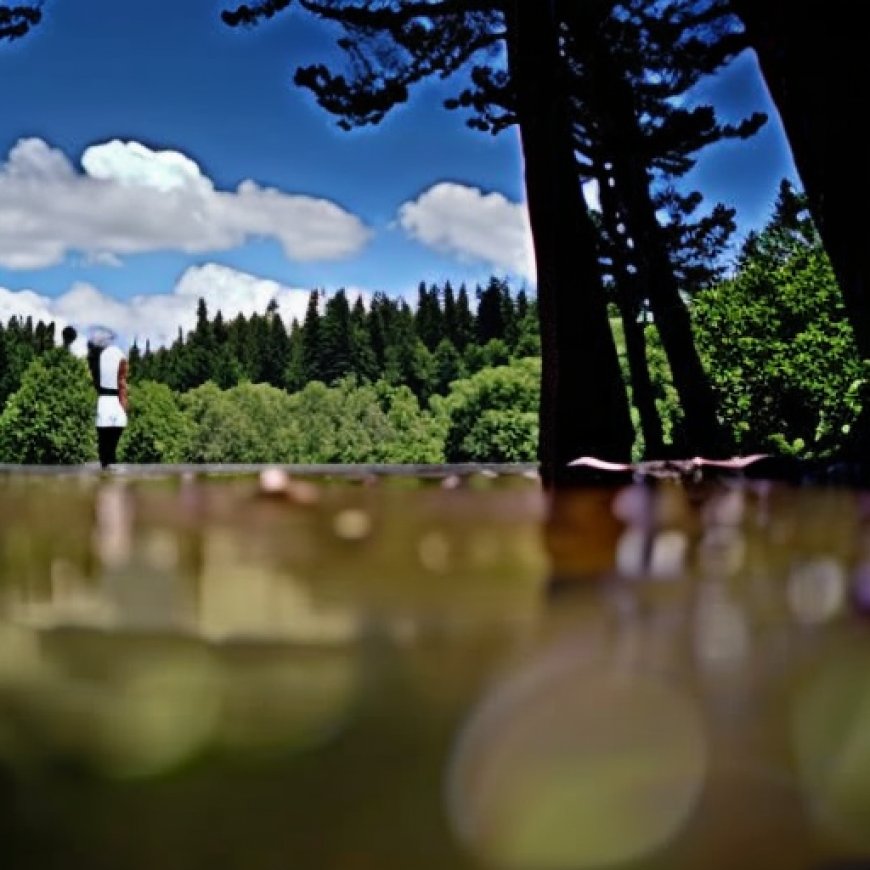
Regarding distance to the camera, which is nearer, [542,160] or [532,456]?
[542,160]

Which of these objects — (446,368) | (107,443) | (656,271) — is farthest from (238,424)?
(107,443)

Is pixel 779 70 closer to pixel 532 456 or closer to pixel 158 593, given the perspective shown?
pixel 158 593

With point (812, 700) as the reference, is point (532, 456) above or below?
above

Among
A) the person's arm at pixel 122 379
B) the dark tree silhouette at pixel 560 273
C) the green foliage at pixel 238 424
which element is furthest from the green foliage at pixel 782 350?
the green foliage at pixel 238 424

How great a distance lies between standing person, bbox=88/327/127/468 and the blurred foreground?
4.85m

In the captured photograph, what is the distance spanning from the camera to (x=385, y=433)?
45500 millimetres

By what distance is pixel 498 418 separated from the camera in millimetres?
31875

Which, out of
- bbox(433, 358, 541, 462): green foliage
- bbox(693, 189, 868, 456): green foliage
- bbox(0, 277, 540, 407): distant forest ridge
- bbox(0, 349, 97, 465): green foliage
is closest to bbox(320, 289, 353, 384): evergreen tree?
bbox(0, 277, 540, 407): distant forest ridge

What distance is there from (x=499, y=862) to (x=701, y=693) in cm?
4

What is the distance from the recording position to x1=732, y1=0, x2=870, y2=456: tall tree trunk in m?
1.47

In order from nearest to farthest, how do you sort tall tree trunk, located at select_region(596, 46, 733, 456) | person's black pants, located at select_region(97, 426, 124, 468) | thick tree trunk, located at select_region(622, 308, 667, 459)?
person's black pants, located at select_region(97, 426, 124, 468)
tall tree trunk, located at select_region(596, 46, 733, 456)
thick tree trunk, located at select_region(622, 308, 667, 459)

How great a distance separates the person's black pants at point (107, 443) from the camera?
15.2 feet

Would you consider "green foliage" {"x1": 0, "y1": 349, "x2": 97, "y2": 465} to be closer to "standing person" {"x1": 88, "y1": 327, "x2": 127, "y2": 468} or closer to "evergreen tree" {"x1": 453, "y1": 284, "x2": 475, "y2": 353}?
"evergreen tree" {"x1": 453, "y1": 284, "x2": 475, "y2": 353}

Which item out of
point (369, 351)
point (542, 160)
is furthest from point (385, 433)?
point (542, 160)
